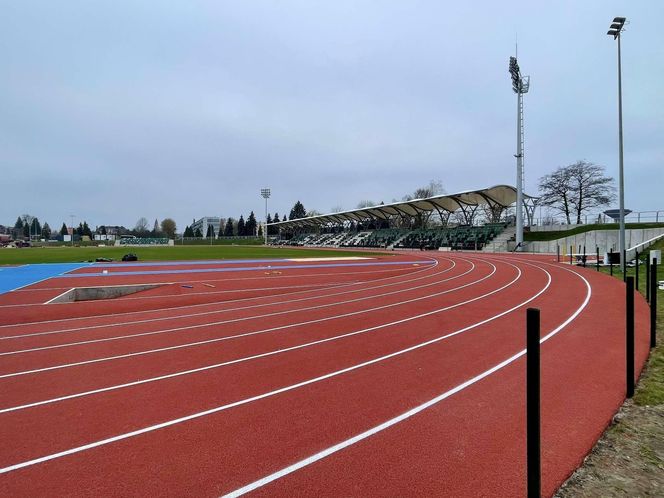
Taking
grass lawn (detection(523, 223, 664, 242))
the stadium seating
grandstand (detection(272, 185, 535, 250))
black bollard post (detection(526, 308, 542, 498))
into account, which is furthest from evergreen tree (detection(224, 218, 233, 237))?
black bollard post (detection(526, 308, 542, 498))

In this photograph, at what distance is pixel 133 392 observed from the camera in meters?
5.54

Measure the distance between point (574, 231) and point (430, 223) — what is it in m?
36.1

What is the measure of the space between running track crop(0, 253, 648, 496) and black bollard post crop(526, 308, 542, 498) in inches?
23.6

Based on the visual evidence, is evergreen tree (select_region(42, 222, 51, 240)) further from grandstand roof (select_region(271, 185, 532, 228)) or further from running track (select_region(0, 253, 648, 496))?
running track (select_region(0, 253, 648, 496))

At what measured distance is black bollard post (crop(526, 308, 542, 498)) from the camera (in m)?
2.58

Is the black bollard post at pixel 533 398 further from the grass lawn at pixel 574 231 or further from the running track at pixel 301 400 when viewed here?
the grass lawn at pixel 574 231

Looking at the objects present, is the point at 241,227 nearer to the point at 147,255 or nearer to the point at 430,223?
the point at 430,223

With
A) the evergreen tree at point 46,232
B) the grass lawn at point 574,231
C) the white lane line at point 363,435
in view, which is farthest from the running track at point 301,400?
the evergreen tree at point 46,232

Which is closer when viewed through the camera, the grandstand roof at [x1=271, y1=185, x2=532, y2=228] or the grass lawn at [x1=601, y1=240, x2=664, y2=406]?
the grass lawn at [x1=601, y1=240, x2=664, y2=406]

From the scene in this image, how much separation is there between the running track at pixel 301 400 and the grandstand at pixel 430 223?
4483 cm

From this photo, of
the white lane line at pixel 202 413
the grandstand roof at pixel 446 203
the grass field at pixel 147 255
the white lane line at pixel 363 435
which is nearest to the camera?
the white lane line at pixel 363 435

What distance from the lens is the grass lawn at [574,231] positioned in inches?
1554

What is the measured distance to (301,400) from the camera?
510 centimetres

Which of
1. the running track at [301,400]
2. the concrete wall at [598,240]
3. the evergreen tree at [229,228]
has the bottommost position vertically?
the running track at [301,400]
